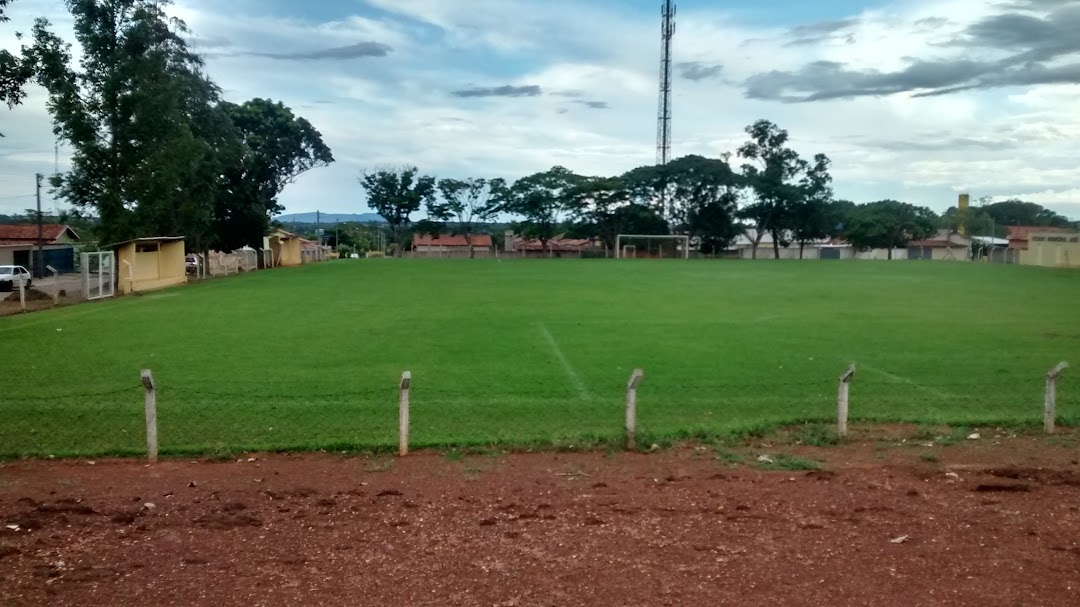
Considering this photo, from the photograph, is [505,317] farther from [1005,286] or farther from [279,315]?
[1005,286]

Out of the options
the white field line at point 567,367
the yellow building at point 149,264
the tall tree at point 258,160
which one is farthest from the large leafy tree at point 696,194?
the white field line at point 567,367

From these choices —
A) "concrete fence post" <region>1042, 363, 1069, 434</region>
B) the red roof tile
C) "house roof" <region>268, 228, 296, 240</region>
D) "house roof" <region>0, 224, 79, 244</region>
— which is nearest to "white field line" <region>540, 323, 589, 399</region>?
"concrete fence post" <region>1042, 363, 1069, 434</region>

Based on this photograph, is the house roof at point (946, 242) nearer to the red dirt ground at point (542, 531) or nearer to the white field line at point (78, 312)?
the white field line at point (78, 312)

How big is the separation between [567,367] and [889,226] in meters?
88.6

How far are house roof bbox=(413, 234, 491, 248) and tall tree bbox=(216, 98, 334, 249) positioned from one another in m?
38.3

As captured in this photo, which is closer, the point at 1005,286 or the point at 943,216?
the point at 1005,286

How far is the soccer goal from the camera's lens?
90.8 metres

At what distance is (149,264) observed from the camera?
130ft

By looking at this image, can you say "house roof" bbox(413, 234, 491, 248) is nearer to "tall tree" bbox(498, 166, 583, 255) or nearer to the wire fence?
"tall tree" bbox(498, 166, 583, 255)

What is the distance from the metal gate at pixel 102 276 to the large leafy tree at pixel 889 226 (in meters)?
79.9

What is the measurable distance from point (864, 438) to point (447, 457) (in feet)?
16.1

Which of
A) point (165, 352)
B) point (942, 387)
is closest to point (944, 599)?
point (942, 387)

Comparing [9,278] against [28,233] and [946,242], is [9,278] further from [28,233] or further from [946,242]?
[946,242]

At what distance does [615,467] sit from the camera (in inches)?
356
